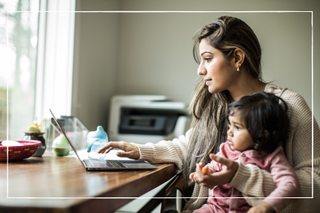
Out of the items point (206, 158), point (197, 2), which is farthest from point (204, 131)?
point (197, 2)

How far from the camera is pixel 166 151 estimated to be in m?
0.99

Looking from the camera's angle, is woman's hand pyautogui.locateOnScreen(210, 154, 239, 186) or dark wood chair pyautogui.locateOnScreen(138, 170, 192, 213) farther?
dark wood chair pyautogui.locateOnScreen(138, 170, 192, 213)

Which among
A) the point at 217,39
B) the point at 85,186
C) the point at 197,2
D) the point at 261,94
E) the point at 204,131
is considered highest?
the point at 197,2

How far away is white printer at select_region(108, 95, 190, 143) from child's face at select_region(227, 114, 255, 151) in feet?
1.19

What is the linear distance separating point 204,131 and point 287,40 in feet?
1.31

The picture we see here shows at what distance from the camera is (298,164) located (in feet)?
2.38

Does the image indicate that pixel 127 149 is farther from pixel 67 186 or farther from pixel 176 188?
pixel 67 186

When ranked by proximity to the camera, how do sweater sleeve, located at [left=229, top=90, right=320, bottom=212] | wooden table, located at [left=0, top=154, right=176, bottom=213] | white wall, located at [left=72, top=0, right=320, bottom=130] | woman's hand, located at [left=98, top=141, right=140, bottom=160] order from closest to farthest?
wooden table, located at [left=0, top=154, right=176, bottom=213]
sweater sleeve, located at [left=229, top=90, right=320, bottom=212]
white wall, located at [left=72, top=0, right=320, bottom=130]
woman's hand, located at [left=98, top=141, right=140, bottom=160]

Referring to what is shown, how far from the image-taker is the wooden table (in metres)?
0.48

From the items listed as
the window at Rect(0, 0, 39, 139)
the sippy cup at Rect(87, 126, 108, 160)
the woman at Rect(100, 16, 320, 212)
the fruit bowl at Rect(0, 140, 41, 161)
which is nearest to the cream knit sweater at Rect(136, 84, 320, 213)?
the woman at Rect(100, 16, 320, 212)

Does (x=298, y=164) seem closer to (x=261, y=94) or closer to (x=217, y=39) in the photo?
(x=261, y=94)

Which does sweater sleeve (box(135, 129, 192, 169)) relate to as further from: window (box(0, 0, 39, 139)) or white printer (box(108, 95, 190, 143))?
window (box(0, 0, 39, 139))

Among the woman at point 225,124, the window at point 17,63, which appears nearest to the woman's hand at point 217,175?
the woman at point 225,124

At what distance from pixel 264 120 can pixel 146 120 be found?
1.92 ft
